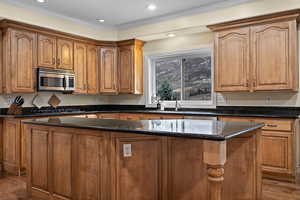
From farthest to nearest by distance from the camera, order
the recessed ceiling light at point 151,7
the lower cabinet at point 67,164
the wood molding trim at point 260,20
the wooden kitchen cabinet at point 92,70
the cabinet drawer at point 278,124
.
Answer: the wooden kitchen cabinet at point 92,70 → the recessed ceiling light at point 151,7 → the wood molding trim at point 260,20 → the cabinet drawer at point 278,124 → the lower cabinet at point 67,164

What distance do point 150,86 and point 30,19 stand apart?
9.14ft

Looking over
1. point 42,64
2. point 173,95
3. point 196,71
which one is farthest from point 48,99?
point 196,71

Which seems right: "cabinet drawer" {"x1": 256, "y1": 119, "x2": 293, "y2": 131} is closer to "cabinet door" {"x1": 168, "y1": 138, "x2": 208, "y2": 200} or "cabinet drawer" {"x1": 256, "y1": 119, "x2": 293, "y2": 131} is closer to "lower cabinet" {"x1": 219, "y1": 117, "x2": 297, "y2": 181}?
"lower cabinet" {"x1": 219, "y1": 117, "x2": 297, "y2": 181}

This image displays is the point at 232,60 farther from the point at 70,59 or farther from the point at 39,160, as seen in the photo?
the point at 39,160

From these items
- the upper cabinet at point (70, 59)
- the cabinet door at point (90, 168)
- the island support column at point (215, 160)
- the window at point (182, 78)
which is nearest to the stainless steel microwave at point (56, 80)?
the upper cabinet at point (70, 59)

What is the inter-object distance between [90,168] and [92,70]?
3.47 meters

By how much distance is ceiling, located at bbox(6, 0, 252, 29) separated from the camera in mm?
4246

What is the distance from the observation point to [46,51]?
4578 millimetres

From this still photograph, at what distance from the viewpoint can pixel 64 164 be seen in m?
2.56

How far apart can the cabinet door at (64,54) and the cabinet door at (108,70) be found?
0.78m

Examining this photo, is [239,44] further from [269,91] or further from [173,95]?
[173,95]

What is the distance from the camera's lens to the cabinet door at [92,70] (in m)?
5.41

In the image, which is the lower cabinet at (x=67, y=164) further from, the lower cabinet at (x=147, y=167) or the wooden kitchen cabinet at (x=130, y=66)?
the wooden kitchen cabinet at (x=130, y=66)

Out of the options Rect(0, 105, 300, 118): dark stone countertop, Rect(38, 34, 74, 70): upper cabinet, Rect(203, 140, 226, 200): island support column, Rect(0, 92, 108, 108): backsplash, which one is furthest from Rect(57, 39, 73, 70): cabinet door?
Rect(203, 140, 226, 200): island support column
